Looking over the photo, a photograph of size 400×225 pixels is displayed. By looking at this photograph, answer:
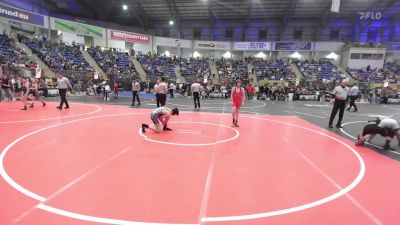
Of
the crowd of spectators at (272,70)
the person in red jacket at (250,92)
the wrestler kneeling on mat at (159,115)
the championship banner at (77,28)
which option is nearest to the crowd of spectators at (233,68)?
the crowd of spectators at (272,70)

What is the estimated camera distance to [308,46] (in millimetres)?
39750

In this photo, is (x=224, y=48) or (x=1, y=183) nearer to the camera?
(x=1, y=183)

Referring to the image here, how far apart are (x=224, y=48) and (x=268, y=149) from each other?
36.6 metres

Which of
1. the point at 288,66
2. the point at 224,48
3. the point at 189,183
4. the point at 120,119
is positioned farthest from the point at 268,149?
the point at 224,48

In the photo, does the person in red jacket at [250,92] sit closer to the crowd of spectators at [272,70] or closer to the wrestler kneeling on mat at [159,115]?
the crowd of spectators at [272,70]

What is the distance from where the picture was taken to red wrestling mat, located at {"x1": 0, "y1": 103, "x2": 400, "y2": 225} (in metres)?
3.57

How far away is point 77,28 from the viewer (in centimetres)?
3206

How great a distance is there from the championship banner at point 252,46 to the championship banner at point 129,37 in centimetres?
1322

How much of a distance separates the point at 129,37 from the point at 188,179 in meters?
35.4

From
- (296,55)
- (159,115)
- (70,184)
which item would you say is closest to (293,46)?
(296,55)

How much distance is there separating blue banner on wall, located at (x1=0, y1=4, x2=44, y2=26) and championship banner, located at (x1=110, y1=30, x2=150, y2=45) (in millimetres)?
8844

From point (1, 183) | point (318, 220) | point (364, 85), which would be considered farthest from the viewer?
point (364, 85)

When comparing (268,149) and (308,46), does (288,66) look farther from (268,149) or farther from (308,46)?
(268,149)

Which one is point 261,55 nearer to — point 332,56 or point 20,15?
point 332,56
